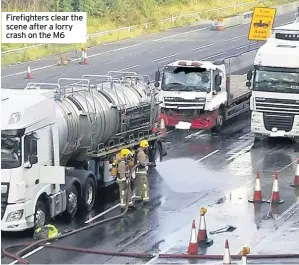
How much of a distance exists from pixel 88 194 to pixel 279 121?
9345 mm

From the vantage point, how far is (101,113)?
22875mm

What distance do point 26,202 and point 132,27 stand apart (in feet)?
156

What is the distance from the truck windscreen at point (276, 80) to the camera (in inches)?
1148

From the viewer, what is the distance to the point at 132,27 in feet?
216

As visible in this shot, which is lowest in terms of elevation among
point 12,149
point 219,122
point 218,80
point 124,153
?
point 219,122

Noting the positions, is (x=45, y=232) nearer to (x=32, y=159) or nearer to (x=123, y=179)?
(x=32, y=159)

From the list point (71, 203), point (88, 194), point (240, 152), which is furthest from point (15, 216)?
point (240, 152)

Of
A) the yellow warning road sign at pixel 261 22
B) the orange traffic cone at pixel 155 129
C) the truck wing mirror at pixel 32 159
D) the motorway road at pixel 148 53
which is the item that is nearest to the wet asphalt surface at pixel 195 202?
the orange traffic cone at pixel 155 129

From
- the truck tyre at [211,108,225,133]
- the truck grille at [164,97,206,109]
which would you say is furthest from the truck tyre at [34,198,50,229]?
the truck tyre at [211,108,225,133]

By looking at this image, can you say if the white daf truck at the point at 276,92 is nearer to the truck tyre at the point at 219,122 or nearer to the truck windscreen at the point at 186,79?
the truck windscreen at the point at 186,79

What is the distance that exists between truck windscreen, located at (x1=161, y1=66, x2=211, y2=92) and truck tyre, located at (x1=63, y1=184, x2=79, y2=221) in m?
10.5

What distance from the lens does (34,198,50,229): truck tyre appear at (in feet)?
63.5

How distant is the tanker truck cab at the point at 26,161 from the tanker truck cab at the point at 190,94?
11247 millimetres

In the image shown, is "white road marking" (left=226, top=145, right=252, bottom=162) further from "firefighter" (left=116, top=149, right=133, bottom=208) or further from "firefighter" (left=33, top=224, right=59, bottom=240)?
"firefighter" (left=33, top=224, right=59, bottom=240)
